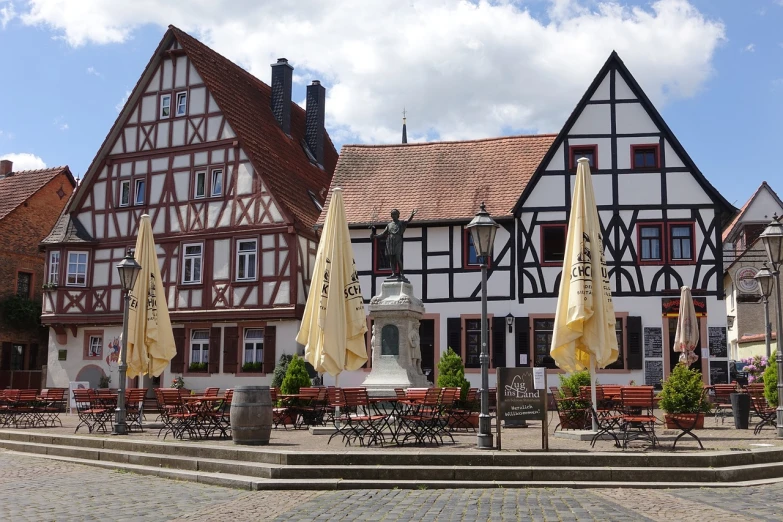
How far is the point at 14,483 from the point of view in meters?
10.7

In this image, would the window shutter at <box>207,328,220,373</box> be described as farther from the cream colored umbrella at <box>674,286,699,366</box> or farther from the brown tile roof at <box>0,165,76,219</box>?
the cream colored umbrella at <box>674,286,699,366</box>

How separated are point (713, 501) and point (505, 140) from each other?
824 inches

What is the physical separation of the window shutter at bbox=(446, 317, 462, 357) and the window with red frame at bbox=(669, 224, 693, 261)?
6568 mm

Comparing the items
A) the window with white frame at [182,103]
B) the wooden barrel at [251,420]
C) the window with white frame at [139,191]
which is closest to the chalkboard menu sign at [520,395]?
the wooden barrel at [251,420]

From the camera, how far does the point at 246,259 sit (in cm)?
2773

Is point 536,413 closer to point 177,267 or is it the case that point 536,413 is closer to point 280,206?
point 280,206

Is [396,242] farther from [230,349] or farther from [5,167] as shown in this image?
[5,167]

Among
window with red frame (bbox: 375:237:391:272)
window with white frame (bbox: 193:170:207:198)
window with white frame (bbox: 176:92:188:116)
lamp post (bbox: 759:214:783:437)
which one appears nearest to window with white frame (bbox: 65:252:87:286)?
window with white frame (bbox: 193:170:207:198)

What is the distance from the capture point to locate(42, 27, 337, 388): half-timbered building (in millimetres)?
27312

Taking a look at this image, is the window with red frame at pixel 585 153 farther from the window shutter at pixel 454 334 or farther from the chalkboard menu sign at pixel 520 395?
the chalkboard menu sign at pixel 520 395

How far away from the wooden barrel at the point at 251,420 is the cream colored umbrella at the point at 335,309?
2264mm

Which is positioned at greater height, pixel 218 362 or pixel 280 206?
pixel 280 206

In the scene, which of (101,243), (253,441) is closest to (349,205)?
(101,243)

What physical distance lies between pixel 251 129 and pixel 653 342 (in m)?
14.8
